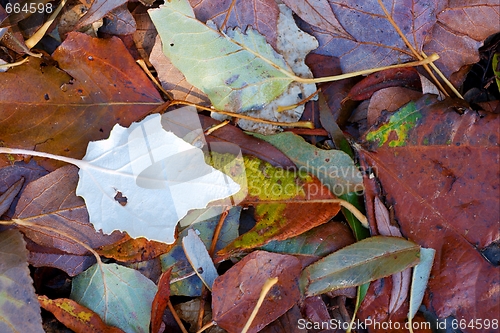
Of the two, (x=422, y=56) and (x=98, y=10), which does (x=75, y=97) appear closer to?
(x=98, y=10)

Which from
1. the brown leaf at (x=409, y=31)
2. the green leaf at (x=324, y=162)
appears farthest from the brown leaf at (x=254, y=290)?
the brown leaf at (x=409, y=31)

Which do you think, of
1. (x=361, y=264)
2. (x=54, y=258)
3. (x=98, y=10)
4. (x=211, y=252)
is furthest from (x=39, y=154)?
(x=361, y=264)

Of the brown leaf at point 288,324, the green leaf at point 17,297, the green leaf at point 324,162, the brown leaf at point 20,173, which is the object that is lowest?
the brown leaf at point 288,324

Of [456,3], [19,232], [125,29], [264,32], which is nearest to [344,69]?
[264,32]

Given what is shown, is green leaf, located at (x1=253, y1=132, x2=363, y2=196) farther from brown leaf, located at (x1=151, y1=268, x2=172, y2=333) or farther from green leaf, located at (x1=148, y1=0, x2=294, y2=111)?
brown leaf, located at (x1=151, y1=268, x2=172, y2=333)

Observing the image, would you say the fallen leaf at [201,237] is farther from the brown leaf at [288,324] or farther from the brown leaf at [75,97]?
the brown leaf at [75,97]

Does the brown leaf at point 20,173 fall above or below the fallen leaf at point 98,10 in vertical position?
below
